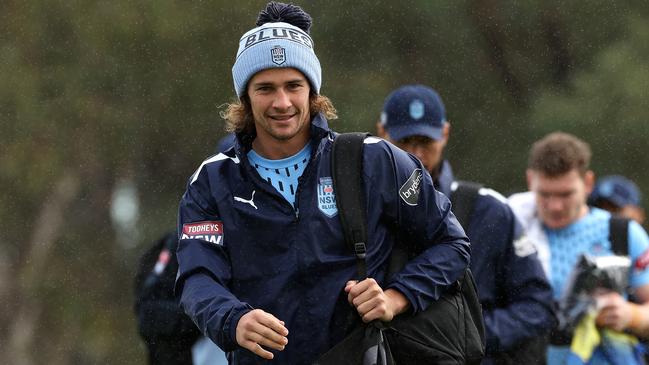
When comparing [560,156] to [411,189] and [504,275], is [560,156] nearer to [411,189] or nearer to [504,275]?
[504,275]

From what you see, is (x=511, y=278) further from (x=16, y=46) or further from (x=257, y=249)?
(x=16, y=46)

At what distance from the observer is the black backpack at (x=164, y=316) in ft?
27.3

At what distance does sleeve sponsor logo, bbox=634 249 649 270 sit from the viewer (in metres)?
8.20

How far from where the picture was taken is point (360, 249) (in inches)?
211

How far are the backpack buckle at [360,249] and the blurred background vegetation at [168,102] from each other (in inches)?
499

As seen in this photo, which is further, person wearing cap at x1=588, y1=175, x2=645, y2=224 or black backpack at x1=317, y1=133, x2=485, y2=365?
person wearing cap at x1=588, y1=175, x2=645, y2=224

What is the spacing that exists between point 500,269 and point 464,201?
1.20 feet

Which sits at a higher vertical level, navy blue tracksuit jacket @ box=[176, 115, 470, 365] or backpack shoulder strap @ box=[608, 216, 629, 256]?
navy blue tracksuit jacket @ box=[176, 115, 470, 365]

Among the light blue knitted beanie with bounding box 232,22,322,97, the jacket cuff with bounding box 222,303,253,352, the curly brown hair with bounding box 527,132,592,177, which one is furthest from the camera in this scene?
the curly brown hair with bounding box 527,132,592,177

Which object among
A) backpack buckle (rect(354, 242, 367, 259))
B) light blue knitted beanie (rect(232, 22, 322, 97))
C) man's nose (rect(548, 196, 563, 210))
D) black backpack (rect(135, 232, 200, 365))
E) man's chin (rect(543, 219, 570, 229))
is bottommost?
black backpack (rect(135, 232, 200, 365))

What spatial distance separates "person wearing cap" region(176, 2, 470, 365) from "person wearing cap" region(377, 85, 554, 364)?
1.64 metres

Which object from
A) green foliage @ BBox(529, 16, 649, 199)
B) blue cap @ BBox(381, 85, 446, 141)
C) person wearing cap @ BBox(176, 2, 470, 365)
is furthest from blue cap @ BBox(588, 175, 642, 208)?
green foliage @ BBox(529, 16, 649, 199)

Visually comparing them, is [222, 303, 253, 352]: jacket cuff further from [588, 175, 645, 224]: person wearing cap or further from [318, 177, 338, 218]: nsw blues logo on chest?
[588, 175, 645, 224]: person wearing cap

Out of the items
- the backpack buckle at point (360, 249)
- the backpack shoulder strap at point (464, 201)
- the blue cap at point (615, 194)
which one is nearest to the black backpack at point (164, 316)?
the backpack shoulder strap at point (464, 201)
